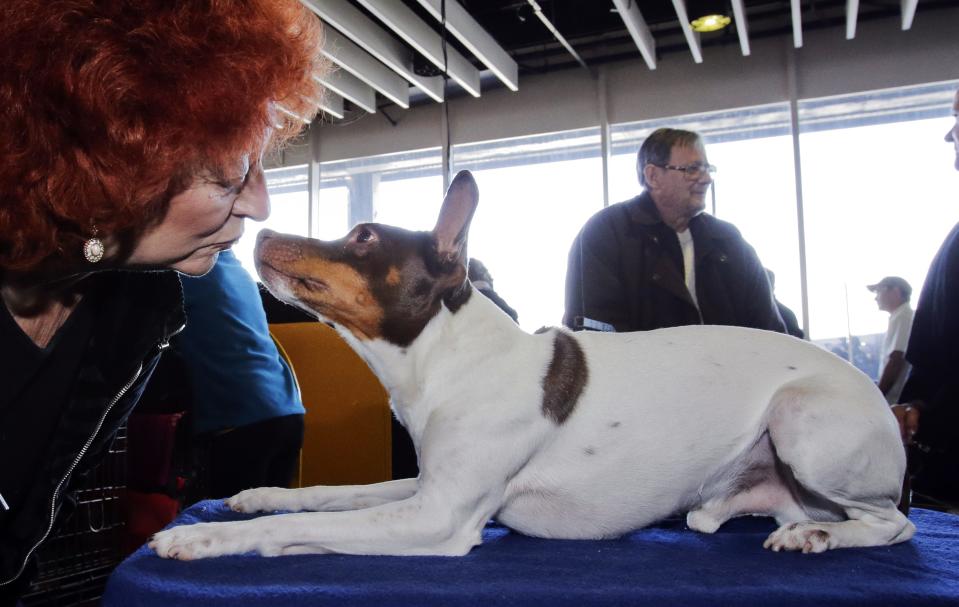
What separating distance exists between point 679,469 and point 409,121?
9141 millimetres

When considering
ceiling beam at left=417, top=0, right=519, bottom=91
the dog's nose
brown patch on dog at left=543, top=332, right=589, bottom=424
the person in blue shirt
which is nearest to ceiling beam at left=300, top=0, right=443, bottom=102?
ceiling beam at left=417, top=0, right=519, bottom=91

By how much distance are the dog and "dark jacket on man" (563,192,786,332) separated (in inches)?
64.4

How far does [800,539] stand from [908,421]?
4.29ft

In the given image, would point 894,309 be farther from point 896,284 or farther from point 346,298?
point 346,298

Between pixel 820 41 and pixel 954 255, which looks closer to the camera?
pixel 954 255

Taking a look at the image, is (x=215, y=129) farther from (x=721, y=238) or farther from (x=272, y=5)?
(x=721, y=238)

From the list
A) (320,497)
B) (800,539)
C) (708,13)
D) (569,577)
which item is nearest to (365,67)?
(708,13)

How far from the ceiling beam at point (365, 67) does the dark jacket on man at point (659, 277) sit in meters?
4.41

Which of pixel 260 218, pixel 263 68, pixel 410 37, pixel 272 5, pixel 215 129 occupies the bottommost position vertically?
pixel 260 218

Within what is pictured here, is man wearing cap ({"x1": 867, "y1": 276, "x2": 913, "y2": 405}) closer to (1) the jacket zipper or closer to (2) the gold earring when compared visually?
(1) the jacket zipper

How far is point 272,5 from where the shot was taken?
1.36 meters

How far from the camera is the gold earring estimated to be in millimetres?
1277

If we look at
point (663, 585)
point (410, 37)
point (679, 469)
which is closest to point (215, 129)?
point (663, 585)

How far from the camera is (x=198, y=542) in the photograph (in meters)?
1.38
